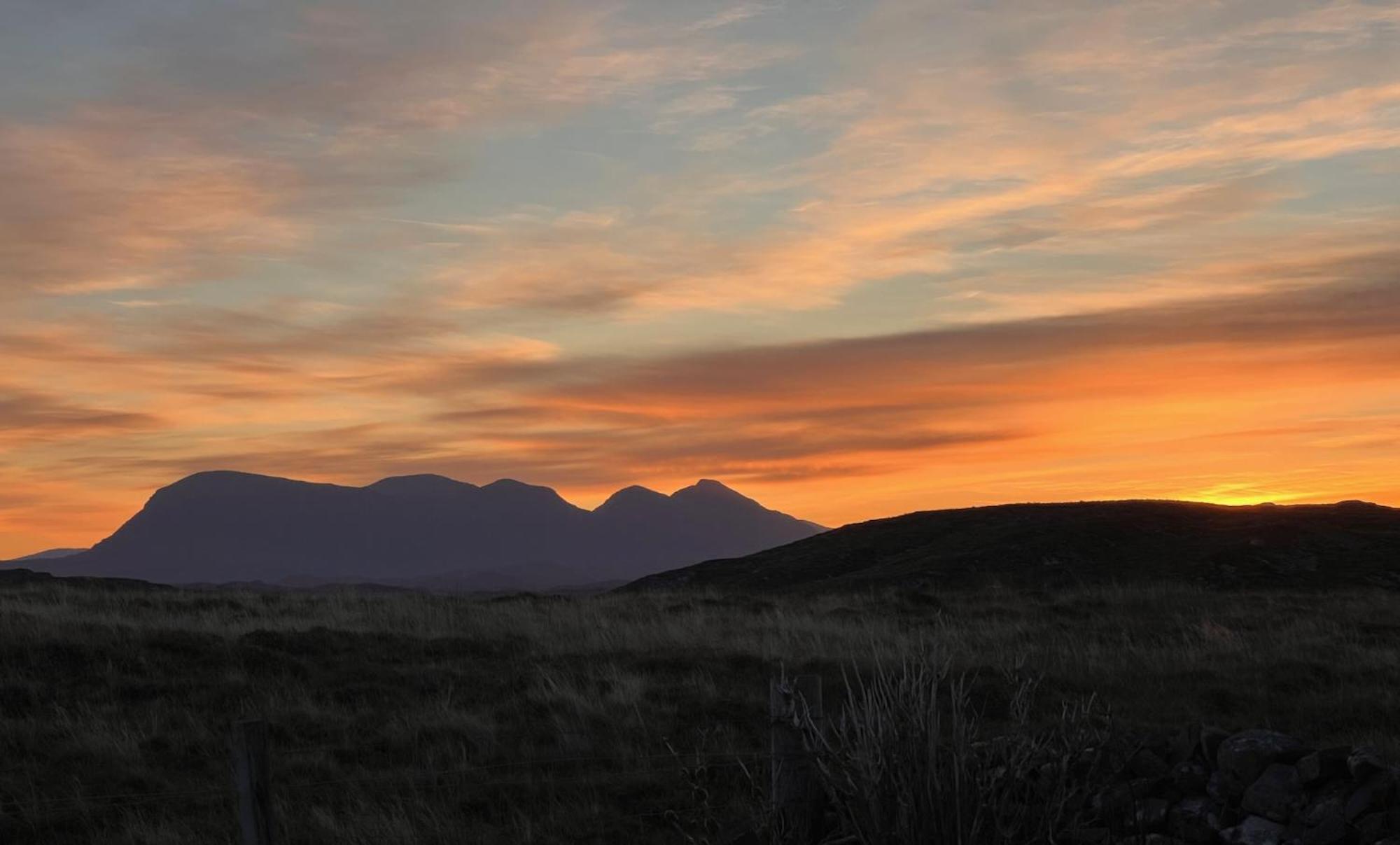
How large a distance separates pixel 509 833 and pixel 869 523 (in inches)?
2158

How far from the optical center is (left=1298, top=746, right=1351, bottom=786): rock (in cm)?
791

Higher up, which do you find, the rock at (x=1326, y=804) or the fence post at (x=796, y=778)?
the fence post at (x=796, y=778)

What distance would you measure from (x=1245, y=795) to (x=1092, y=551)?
3878 cm

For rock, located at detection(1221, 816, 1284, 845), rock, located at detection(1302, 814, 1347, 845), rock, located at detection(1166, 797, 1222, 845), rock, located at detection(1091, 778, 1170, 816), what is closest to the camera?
rock, located at detection(1302, 814, 1347, 845)

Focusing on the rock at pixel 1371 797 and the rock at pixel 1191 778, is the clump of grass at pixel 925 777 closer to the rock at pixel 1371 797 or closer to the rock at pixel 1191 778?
the rock at pixel 1191 778

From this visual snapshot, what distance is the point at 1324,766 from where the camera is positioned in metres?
7.93

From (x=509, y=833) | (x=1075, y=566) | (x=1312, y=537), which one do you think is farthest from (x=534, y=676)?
(x=1312, y=537)

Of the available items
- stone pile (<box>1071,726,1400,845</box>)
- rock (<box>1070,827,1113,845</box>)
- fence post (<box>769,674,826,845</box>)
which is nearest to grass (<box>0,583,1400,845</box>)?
fence post (<box>769,674,826,845</box>)

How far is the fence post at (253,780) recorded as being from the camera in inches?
269

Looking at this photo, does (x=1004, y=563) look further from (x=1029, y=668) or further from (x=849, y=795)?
(x=849, y=795)

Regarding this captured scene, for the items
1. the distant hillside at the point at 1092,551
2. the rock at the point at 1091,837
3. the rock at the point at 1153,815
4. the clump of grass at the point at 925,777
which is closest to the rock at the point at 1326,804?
the rock at the point at 1153,815

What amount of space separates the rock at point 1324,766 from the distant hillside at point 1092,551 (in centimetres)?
3237

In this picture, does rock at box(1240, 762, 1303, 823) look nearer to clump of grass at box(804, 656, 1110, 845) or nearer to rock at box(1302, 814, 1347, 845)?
rock at box(1302, 814, 1347, 845)

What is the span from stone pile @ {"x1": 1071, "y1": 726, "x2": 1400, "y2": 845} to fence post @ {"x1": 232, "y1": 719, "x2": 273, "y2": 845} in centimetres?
495
